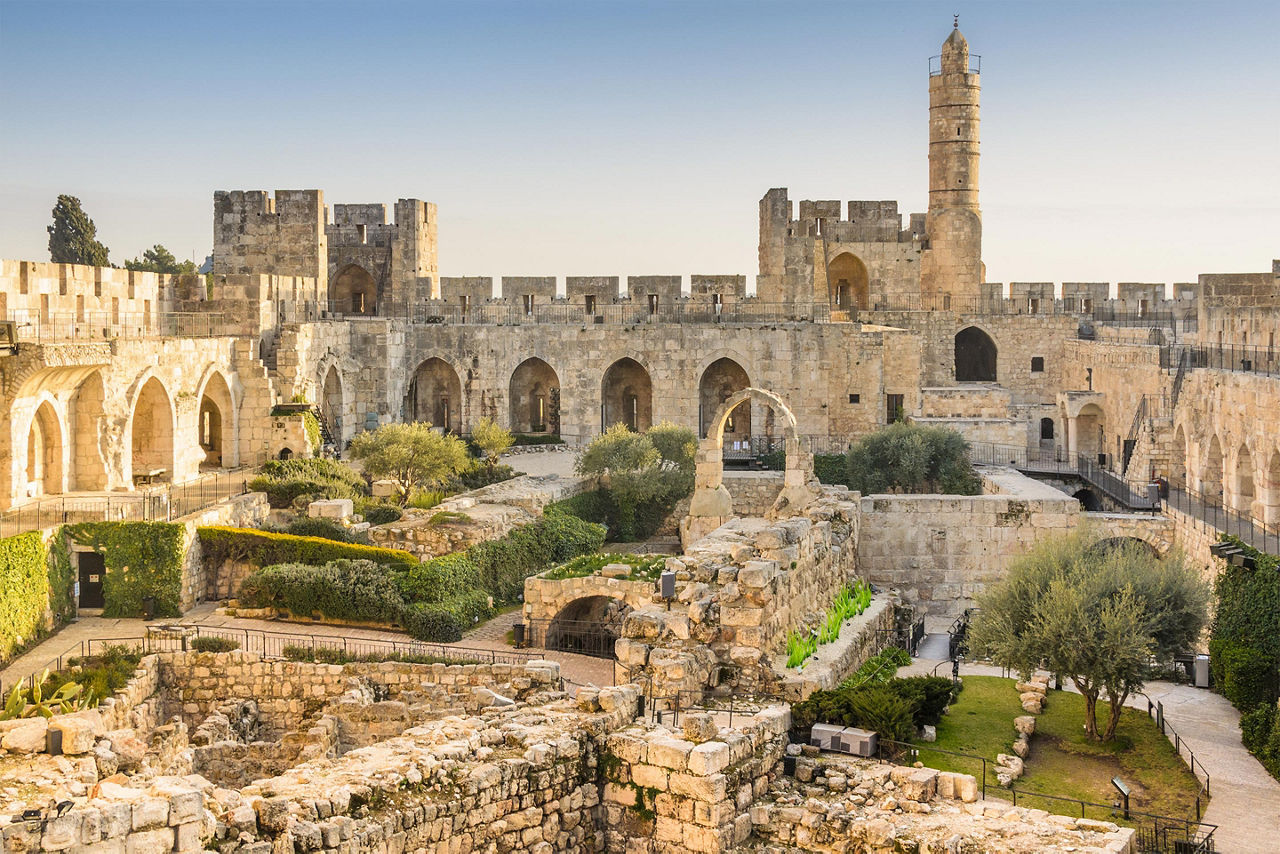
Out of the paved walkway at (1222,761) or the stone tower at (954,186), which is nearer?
the paved walkway at (1222,761)


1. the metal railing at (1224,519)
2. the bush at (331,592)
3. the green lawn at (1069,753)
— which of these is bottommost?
the green lawn at (1069,753)

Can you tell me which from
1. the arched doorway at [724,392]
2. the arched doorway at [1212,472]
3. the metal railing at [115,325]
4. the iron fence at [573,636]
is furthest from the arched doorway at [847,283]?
the iron fence at [573,636]

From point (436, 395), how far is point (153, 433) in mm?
12216

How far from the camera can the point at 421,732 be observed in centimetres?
1248

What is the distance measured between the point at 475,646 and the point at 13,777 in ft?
25.3

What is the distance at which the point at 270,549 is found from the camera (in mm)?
21984

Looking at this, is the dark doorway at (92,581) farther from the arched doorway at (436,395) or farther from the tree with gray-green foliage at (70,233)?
the tree with gray-green foliage at (70,233)

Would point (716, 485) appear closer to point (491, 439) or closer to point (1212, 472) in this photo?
point (1212, 472)

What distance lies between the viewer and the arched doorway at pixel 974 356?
4156 centimetres

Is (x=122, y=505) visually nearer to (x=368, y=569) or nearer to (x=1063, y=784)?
(x=368, y=569)

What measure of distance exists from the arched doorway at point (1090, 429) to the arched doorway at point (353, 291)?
1842 cm

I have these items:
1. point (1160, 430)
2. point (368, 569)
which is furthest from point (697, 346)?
point (368, 569)

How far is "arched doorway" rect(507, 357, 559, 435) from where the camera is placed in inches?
1483

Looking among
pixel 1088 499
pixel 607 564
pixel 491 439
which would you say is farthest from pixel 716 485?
pixel 1088 499
